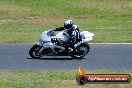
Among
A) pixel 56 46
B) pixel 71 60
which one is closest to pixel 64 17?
pixel 56 46

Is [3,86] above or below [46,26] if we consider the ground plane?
above

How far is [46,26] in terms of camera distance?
34.6 metres

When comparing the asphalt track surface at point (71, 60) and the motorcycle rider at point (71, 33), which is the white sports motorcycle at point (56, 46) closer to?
the motorcycle rider at point (71, 33)

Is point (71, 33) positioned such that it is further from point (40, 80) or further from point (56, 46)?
point (40, 80)

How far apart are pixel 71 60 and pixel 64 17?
56.4ft

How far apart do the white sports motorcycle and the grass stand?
5246 mm

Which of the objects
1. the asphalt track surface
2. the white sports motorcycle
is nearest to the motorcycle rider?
the white sports motorcycle

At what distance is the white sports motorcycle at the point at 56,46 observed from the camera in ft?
73.0

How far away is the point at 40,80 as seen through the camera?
15.9 m

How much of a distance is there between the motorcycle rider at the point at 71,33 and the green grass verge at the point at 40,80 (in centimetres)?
416

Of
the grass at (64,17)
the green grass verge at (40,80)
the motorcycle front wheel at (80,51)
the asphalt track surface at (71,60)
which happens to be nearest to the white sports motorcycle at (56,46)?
the motorcycle front wheel at (80,51)

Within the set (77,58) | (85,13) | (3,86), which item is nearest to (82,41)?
(77,58)

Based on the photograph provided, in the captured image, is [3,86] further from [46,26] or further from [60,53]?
[46,26]

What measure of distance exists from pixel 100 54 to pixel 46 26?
11.7 metres
